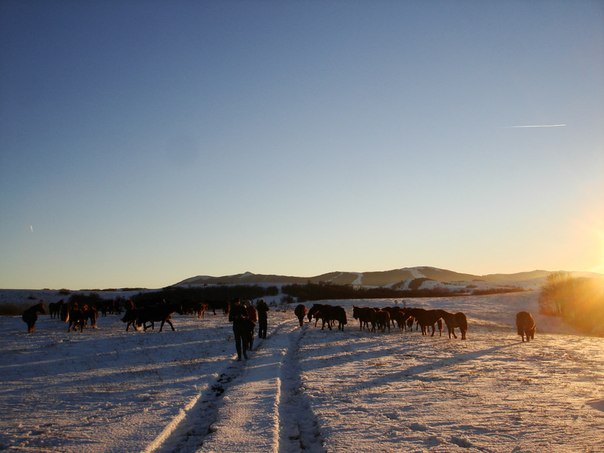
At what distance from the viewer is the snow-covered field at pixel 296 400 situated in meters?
6.62

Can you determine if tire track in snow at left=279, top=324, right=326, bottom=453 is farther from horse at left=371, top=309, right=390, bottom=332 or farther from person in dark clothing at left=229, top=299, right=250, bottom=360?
horse at left=371, top=309, right=390, bottom=332

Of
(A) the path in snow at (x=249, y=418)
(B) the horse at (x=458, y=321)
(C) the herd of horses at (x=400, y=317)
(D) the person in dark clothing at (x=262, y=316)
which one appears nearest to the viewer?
(A) the path in snow at (x=249, y=418)

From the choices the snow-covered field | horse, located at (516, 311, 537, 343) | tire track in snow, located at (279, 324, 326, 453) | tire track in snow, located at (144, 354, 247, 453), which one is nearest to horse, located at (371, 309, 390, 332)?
horse, located at (516, 311, 537, 343)

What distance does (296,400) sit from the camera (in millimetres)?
9344

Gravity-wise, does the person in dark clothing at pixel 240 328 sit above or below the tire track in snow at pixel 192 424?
above

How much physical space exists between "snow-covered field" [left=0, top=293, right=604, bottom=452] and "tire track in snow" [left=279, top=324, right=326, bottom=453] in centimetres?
3

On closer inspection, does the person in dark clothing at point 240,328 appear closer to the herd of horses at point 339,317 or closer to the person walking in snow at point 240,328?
the person walking in snow at point 240,328

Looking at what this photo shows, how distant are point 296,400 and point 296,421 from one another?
161 cm

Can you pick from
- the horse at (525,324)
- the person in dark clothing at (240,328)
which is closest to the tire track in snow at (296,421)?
the person in dark clothing at (240,328)

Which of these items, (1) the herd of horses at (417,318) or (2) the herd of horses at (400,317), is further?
(2) the herd of horses at (400,317)

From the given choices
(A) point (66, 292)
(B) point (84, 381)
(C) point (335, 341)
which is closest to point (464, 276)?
(A) point (66, 292)

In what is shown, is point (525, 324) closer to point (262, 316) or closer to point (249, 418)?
point (262, 316)

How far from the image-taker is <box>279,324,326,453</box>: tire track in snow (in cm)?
649

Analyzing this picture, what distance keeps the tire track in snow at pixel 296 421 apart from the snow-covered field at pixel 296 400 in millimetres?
30
